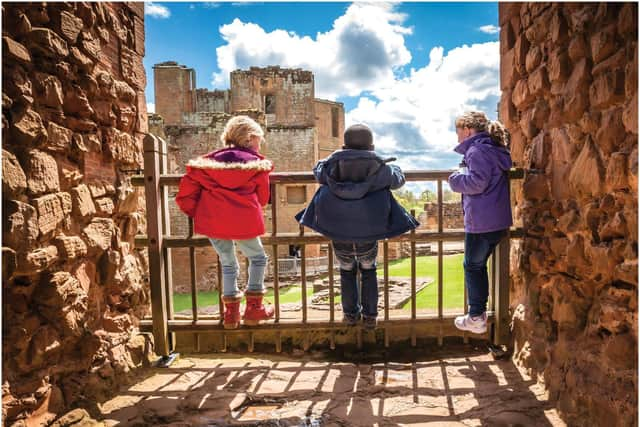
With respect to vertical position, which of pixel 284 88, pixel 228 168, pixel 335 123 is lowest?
pixel 228 168

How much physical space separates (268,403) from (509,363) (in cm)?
202

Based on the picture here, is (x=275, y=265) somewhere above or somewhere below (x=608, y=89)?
below

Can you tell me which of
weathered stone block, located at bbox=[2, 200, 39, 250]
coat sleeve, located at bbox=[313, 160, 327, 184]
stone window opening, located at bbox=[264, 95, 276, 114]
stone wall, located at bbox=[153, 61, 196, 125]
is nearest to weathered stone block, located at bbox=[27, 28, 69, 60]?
weathered stone block, located at bbox=[2, 200, 39, 250]

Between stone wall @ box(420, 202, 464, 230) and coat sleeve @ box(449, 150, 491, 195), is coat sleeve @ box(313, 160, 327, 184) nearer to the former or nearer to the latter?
coat sleeve @ box(449, 150, 491, 195)

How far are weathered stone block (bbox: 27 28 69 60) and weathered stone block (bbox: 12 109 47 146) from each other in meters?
0.39

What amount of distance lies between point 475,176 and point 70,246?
2.74 metres

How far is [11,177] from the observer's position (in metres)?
2.28

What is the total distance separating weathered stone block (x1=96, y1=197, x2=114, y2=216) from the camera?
3.25m

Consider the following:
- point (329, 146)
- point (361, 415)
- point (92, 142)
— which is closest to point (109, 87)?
point (92, 142)

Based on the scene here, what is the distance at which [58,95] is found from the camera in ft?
8.91

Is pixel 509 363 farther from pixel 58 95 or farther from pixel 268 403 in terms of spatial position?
pixel 58 95

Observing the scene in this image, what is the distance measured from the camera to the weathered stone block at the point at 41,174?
2.44 metres

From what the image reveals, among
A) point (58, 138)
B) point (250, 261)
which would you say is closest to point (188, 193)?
point (250, 261)

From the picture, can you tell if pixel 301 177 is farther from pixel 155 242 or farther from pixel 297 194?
pixel 297 194
